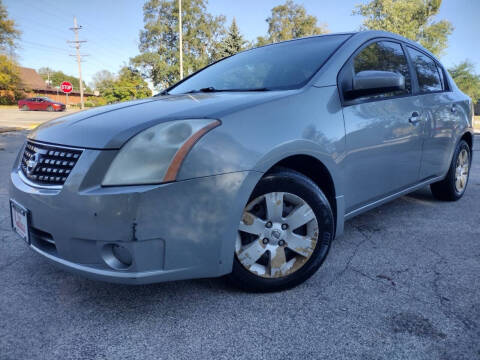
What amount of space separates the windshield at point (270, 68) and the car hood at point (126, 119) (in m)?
0.30

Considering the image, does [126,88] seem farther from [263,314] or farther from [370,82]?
[263,314]

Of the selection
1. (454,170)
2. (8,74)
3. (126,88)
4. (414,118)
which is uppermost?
(8,74)

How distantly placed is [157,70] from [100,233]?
4337cm

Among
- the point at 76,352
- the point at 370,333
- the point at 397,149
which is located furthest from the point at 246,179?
the point at 397,149

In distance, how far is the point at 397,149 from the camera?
2.55 m

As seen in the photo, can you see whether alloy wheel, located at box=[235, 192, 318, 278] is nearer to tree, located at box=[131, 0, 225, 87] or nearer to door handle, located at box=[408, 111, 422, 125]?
door handle, located at box=[408, 111, 422, 125]

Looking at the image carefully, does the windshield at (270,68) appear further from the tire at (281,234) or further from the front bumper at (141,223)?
the front bumper at (141,223)

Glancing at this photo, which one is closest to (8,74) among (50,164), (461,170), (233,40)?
(233,40)

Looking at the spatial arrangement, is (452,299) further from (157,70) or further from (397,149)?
(157,70)

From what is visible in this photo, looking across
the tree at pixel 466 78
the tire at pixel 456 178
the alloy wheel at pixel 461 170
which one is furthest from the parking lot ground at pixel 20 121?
the tree at pixel 466 78

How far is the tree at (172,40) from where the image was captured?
41312 millimetres

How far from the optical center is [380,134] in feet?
7.77

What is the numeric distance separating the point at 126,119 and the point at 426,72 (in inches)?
105

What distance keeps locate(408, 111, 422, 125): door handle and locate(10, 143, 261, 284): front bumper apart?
159 cm
